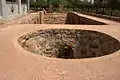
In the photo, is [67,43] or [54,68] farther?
[67,43]

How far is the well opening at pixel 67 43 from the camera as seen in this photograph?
24.8 ft

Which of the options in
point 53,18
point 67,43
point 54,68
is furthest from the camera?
point 53,18

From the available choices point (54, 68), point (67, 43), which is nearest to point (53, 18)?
point (67, 43)

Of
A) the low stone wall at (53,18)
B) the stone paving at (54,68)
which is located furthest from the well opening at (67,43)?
the low stone wall at (53,18)

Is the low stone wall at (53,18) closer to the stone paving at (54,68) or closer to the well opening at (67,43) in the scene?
the well opening at (67,43)

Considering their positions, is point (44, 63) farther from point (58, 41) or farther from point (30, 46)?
point (58, 41)

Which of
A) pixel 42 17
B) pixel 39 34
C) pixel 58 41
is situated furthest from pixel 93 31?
pixel 42 17

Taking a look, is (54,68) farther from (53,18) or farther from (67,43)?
(53,18)

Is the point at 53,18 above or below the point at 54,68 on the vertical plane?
above

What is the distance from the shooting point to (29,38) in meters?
7.39

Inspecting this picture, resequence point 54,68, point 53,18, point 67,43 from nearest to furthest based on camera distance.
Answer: point 54,68 < point 67,43 < point 53,18

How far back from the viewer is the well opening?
24.8ft

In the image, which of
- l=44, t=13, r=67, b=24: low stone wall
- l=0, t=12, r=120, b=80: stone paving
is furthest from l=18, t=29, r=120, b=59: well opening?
l=44, t=13, r=67, b=24: low stone wall

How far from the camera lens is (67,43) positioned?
28.0 feet
